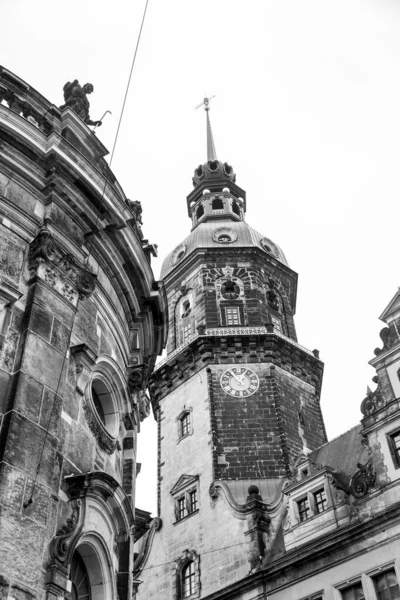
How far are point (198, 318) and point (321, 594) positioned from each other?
16905 mm

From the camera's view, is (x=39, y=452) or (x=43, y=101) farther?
(x=43, y=101)

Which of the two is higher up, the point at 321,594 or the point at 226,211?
the point at 226,211

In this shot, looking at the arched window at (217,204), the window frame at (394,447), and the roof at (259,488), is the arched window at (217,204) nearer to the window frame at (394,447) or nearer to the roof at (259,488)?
the roof at (259,488)

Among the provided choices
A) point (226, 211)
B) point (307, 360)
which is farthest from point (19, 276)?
point (226, 211)

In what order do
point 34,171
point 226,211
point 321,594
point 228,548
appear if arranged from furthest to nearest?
point 226,211
point 228,548
point 321,594
point 34,171

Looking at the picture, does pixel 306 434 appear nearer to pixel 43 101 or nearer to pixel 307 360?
pixel 307 360

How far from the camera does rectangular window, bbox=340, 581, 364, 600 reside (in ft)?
66.4

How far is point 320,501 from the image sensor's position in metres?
24.2

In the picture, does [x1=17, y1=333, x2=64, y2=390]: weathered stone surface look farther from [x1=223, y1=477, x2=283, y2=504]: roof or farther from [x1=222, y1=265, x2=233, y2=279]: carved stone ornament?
[x1=222, y1=265, x2=233, y2=279]: carved stone ornament

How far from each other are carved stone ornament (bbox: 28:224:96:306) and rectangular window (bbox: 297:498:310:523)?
14.6 metres

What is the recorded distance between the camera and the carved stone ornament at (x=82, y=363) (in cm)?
1163

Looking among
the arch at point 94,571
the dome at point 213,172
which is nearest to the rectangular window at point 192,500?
the arch at point 94,571

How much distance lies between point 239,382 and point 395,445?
11.6m

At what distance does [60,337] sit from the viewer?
11.3m
